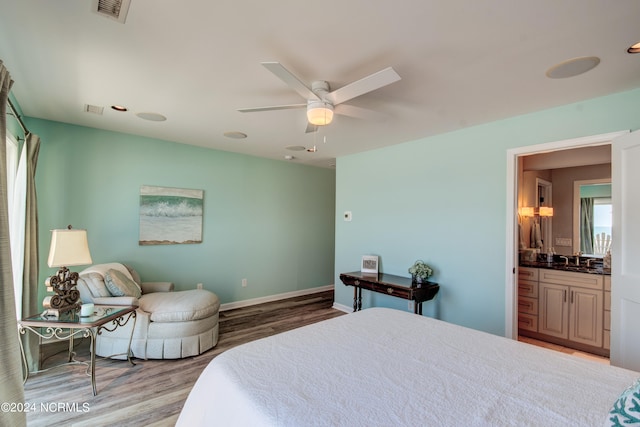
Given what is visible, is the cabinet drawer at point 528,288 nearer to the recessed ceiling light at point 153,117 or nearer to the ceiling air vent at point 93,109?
the recessed ceiling light at point 153,117

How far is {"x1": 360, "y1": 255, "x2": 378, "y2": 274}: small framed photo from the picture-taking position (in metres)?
4.22

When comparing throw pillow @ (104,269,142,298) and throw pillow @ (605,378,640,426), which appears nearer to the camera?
throw pillow @ (605,378,640,426)

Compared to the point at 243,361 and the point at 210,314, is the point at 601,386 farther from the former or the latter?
the point at 210,314

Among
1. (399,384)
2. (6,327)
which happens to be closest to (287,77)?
(399,384)

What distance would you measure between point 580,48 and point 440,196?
1961 mm

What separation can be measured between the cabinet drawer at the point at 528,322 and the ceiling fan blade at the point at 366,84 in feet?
11.5

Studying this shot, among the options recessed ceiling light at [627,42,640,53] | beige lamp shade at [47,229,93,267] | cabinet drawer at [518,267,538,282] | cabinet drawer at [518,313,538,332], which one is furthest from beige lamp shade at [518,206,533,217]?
beige lamp shade at [47,229,93,267]

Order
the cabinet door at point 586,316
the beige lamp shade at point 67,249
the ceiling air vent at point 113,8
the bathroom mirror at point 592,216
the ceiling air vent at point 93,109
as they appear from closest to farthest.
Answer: the ceiling air vent at point 113,8, the beige lamp shade at point 67,249, the ceiling air vent at point 93,109, the cabinet door at point 586,316, the bathroom mirror at point 592,216

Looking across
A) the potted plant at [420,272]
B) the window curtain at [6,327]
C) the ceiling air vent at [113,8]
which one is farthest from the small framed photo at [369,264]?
Answer: the ceiling air vent at [113,8]

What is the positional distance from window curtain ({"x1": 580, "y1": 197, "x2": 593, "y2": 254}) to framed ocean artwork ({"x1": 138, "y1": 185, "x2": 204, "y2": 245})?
17.6 ft

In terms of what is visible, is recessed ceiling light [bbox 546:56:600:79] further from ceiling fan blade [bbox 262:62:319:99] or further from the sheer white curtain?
the sheer white curtain

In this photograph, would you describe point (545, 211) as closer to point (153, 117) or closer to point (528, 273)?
point (528, 273)

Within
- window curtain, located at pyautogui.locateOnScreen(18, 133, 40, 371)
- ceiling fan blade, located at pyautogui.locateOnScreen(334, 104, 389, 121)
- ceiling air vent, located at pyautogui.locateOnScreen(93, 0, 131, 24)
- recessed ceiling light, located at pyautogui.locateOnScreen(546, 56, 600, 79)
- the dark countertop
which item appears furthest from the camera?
the dark countertop

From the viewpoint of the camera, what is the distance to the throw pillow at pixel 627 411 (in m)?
0.90
